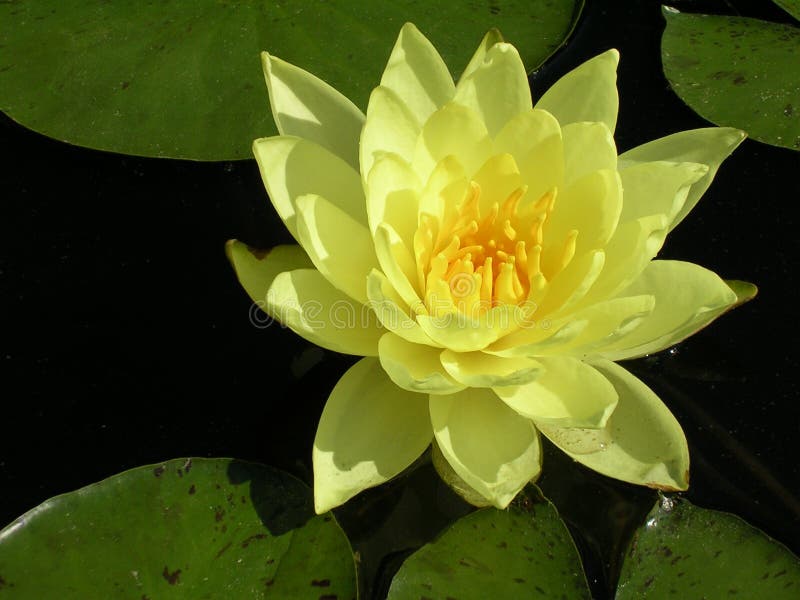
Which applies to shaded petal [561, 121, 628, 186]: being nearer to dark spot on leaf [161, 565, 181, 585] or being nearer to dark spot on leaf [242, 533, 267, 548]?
dark spot on leaf [242, 533, 267, 548]

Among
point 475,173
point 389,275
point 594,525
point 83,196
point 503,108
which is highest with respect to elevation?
point 503,108

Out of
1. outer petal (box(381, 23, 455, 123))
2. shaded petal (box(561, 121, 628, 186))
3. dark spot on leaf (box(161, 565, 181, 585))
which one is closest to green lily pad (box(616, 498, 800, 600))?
shaded petal (box(561, 121, 628, 186))

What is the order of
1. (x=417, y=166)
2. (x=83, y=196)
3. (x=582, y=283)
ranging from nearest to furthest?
(x=582, y=283) → (x=417, y=166) → (x=83, y=196)

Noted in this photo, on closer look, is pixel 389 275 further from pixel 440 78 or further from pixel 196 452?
pixel 196 452

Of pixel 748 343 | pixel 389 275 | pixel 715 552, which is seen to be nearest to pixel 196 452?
pixel 389 275

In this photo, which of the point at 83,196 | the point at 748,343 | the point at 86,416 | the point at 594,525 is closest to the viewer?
the point at 594,525

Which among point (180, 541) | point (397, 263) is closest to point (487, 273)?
point (397, 263)
